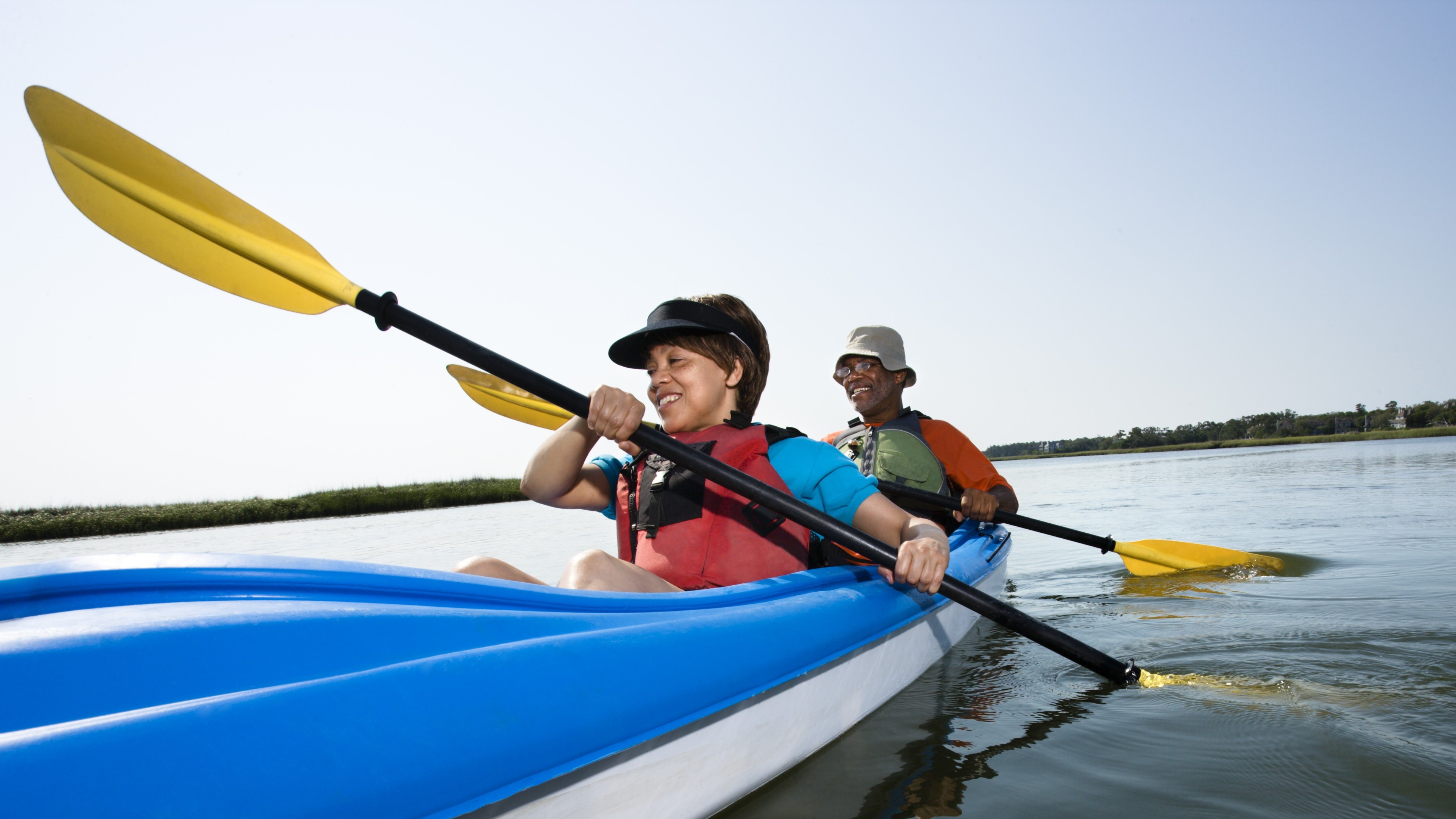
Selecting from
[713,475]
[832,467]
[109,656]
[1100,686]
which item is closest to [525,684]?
[109,656]

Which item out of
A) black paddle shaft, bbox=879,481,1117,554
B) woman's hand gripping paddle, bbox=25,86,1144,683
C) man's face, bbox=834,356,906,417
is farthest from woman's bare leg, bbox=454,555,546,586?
man's face, bbox=834,356,906,417

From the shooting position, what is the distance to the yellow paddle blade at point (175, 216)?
6.54 feet

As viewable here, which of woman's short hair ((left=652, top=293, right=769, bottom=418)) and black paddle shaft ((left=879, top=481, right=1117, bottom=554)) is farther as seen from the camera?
black paddle shaft ((left=879, top=481, right=1117, bottom=554))

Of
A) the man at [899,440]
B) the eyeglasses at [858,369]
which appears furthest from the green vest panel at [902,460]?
the eyeglasses at [858,369]

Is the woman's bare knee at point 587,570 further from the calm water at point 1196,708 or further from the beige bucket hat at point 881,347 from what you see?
the beige bucket hat at point 881,347

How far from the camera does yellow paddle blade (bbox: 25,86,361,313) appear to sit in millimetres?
1993

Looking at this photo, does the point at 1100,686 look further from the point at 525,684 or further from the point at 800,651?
the point at 525,684

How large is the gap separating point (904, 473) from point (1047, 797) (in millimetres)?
2334

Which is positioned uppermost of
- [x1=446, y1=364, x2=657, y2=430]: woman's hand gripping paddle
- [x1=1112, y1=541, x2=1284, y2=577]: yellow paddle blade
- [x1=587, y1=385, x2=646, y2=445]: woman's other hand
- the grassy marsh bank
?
[x1=446, y1=364, x2=657, y2=430]: woman's hand gripping paddle

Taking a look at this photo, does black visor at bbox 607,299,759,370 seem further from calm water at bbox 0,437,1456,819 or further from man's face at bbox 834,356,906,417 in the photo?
man's face at bbox 834,356,906,417

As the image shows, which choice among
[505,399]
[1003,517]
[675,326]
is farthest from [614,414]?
[1003,517]

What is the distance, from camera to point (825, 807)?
176 centimetres

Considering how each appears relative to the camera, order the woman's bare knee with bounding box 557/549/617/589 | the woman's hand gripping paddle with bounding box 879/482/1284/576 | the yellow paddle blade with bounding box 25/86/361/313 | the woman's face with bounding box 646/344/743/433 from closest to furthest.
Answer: the woman's bare knee with bounding box 557/549/617/589
the yellow paddle blade with bounding box 25/86/361/313
the woman's face with bounding box 646/344/743/433
the woman's hand gripping paddle with bounding box 879/482/1284/576

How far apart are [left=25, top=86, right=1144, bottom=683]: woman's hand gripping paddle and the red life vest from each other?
0.36 ft
